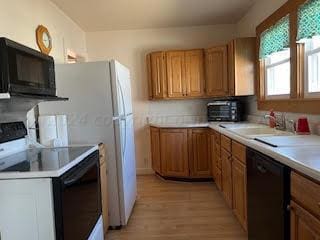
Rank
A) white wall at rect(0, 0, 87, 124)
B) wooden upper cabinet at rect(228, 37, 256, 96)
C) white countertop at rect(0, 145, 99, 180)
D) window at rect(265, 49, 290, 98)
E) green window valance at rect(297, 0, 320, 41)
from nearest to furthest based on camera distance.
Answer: white countertop at rect(0, 145, 99, 180) < green window valance at rect(297, 0, 320, 41) < white wall at rect(0, 0, 87, 124) < window at rect(265, 49, 290, 98) < wooden upper cabinet at rect(228, 37, 256, 96)

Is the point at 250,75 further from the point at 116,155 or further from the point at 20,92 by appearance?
the point at 20,92

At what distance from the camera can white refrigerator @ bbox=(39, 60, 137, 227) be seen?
2691mm

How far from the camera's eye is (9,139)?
79.9 inches

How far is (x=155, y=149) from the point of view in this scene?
176 inches

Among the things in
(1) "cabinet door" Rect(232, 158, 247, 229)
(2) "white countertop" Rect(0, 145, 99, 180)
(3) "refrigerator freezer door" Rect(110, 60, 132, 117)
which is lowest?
(1) "cabinet door" Rect(232, 158, 247, 229)

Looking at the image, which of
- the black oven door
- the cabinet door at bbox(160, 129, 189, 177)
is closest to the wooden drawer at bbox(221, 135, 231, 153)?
the cabinet door at bbox(160, 129, 189, 177)

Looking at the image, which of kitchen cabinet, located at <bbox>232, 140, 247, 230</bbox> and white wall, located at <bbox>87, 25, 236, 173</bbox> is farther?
white wall, located at <bbox>87, 25, 236, 173</bbox>

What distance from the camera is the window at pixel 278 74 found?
9.55 feet

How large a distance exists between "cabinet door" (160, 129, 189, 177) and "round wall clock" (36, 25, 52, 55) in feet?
6.48

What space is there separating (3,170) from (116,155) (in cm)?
129

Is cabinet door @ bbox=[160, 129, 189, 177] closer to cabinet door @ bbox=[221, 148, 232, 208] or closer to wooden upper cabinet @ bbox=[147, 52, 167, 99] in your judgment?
wooden upper cabinet @ bbox=[147, 52, 167, 99]

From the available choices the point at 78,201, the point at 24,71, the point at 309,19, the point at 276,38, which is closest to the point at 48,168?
the point at 78,201

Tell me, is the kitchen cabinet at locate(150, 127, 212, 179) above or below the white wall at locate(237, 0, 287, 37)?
below

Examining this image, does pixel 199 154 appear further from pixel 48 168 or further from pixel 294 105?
pixel 48 168
